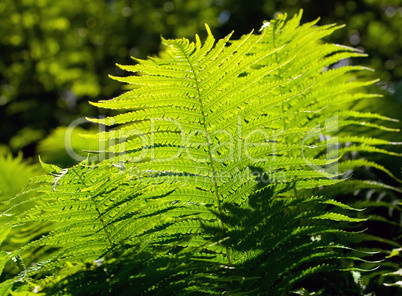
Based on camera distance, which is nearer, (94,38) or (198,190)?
(198,190)

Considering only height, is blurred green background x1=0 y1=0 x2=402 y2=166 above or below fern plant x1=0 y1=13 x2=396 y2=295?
above

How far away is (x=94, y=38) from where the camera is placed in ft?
23.1

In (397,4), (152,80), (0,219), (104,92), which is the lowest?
(0,219)

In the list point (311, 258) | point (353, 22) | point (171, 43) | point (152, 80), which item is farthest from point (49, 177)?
point (353, 22)

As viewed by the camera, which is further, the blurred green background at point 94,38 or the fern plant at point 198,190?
the blurred green background at point 94,38

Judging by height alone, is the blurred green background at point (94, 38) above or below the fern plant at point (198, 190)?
above

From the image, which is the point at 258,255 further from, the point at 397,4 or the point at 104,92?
the point at 397,4

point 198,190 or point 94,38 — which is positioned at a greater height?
point 94,38

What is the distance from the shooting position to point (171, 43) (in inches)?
Answer: 41.7

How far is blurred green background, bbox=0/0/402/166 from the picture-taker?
20.0 feet

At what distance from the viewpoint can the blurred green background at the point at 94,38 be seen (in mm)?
6094

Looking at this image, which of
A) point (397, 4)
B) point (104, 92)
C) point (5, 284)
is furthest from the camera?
point (397, 4)

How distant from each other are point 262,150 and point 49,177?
54 centimetres

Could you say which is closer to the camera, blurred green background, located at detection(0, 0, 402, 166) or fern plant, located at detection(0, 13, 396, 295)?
fern plant, located at detection(0, 13, 396, 295)
